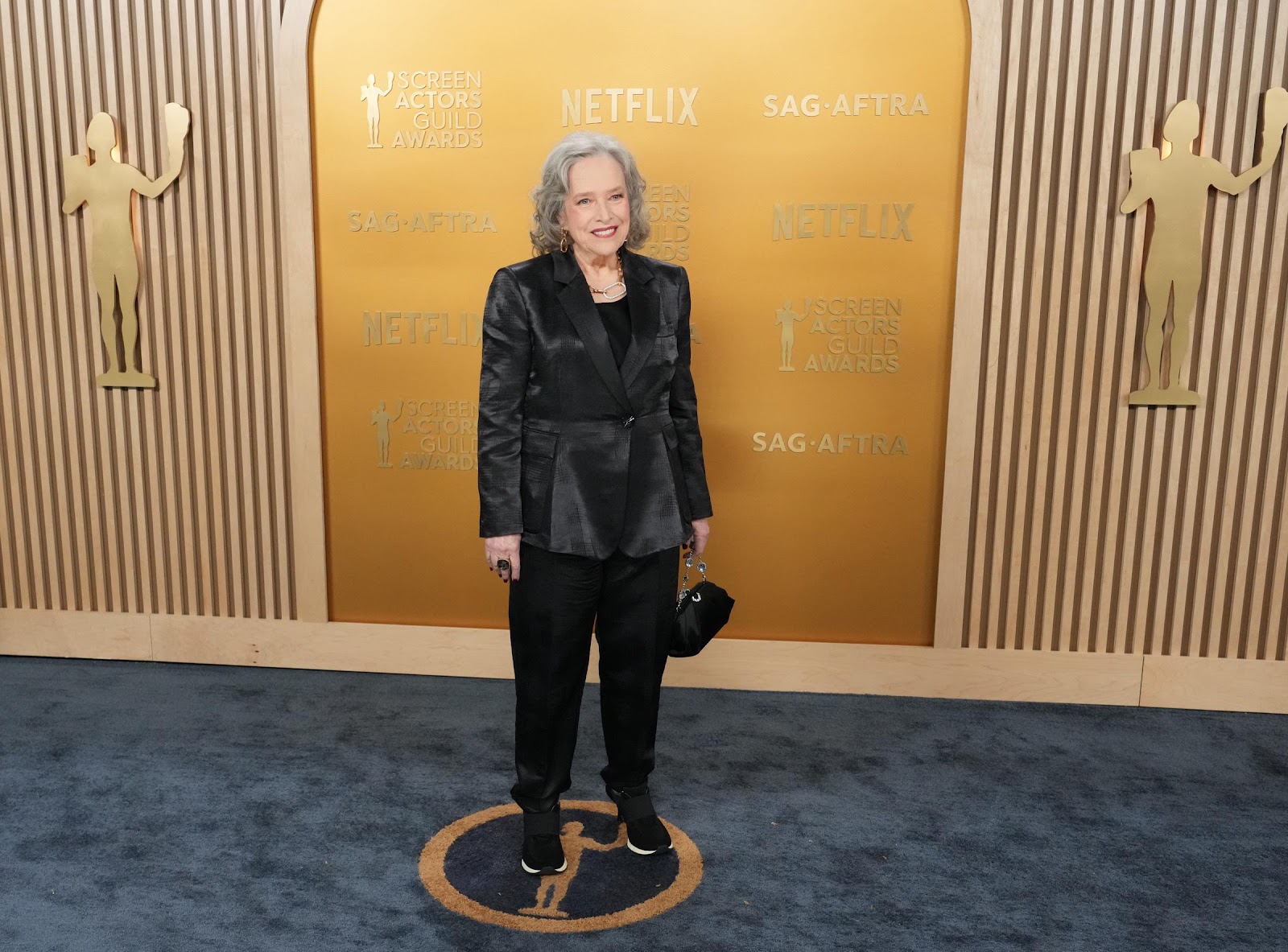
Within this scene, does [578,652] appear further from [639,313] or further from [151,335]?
[151,335]

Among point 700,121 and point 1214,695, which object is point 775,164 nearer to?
point 700,121

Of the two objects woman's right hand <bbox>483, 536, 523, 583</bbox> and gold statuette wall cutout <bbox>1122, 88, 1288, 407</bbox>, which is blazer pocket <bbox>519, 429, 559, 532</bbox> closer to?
woman's right hand <bbox>483, 536, 523, 583</bbox>

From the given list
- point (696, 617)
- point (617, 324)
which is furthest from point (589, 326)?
point (696, 617)

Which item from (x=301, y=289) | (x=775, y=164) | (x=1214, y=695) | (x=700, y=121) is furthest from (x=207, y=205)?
(x=1214, y=695)

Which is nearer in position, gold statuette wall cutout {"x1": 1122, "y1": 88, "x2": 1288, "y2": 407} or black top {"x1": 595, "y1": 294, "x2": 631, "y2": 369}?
black top {"x1": 595, "y1": 294, "x2": 631, "y2": 369}

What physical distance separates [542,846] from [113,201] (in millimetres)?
2904

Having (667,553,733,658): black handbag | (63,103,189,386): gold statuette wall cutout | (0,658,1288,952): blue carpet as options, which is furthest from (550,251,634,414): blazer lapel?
(63,103,189,386): gold statuette wall cutout

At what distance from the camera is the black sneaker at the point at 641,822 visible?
2717mm

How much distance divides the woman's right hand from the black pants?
50 millimetres

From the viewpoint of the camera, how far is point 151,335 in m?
3.96

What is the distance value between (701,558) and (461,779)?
1274 mm

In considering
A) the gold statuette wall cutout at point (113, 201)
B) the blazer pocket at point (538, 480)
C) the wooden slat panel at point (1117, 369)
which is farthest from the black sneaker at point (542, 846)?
the gold statuette wall cutout at point (113, 201)

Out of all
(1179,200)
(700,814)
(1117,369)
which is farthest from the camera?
(1117,369)

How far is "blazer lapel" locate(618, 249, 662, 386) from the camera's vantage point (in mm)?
2566
